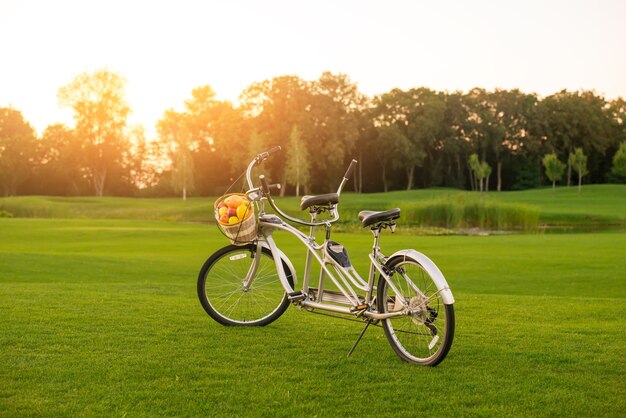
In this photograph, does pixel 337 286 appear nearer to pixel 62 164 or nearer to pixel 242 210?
pixel 242 210

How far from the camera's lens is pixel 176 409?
159 inches

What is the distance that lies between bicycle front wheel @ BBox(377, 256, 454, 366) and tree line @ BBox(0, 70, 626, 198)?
184ft

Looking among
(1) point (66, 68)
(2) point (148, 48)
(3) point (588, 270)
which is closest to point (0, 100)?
(1) point (66, 68)

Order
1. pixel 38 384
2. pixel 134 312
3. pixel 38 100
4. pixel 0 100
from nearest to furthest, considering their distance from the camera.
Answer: pixel 38 384
pixel 134 312
pixel 38 100
pixel 0 100

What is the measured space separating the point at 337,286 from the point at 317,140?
6385 cm

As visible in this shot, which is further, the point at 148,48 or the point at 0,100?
the point at 0,100

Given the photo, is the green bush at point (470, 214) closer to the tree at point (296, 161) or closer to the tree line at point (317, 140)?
the tree at point (296, 161)

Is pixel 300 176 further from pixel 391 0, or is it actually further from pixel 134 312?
pixel 134 312

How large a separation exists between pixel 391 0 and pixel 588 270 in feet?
55.1

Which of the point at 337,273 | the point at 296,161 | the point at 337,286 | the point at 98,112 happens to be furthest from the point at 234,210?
the point at 98,112

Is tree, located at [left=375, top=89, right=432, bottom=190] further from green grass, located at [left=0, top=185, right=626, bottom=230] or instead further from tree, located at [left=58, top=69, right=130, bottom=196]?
tree, located at [left=58, top=69, right=130, bottom=196]

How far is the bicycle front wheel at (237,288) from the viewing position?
6391 millimetres

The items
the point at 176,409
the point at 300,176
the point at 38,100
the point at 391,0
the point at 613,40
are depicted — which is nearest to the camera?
the point at 176,409

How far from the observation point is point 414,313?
5.05 meters
